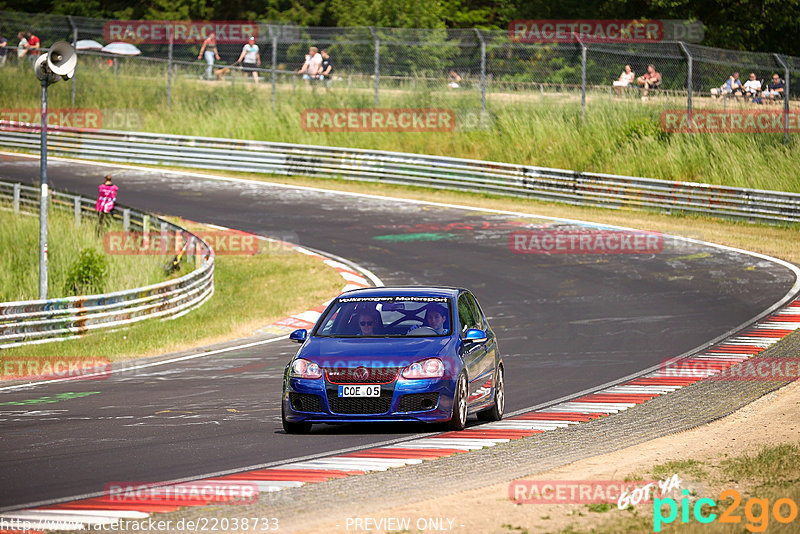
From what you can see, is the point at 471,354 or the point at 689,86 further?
the point at 689,86

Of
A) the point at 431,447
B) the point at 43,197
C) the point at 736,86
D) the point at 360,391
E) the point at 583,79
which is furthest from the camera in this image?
the point at 583,79

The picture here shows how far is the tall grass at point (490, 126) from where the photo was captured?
108ft

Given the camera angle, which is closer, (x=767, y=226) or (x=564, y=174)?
(x=767, y=226)

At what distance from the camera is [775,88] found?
31.3 m

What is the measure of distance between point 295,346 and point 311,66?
21.7m

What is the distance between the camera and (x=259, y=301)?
2306cm

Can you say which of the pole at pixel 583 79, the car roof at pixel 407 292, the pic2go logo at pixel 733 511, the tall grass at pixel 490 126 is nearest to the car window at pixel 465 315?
the car roof at pixel 407 292

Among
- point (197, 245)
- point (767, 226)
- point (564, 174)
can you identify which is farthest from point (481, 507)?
point (564, 174)

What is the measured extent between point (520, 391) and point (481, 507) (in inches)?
253

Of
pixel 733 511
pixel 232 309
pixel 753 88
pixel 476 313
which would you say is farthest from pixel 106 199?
pixel 733 511

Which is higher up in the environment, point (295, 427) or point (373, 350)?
point (373, 350)

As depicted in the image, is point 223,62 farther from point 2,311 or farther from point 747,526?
point 747,526

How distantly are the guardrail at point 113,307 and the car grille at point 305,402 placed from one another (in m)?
8.66

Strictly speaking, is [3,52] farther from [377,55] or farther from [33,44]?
[377,55]
